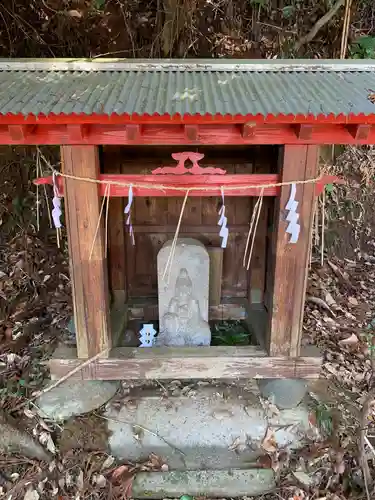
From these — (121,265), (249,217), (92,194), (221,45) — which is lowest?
(121,265)

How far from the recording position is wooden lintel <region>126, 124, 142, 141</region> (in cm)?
329

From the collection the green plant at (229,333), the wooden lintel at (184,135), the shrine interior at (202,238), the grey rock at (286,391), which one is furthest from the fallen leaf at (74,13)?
the grey rock at (286,391)

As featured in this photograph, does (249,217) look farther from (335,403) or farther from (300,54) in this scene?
(300,54)

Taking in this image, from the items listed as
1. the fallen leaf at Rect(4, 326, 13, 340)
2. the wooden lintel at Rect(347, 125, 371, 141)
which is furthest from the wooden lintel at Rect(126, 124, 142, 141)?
the fallen leaf at Rect(4, 326, 13, 340)

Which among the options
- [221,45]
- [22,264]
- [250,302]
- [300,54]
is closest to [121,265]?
[250,302]

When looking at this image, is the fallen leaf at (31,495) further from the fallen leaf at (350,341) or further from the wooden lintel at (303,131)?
the fallen leaf at (350,341)

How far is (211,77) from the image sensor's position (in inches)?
148

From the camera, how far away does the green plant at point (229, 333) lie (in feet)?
16.5

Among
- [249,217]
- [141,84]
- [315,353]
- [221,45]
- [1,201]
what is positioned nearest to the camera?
[141,84]

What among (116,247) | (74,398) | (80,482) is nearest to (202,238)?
(116,247)

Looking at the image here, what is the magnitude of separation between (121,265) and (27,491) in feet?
8.36

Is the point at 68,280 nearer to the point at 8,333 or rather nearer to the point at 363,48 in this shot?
the point at 8,333

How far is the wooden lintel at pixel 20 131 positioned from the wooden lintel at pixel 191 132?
124cm

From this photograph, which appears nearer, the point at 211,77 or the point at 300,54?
the point at 211,77
